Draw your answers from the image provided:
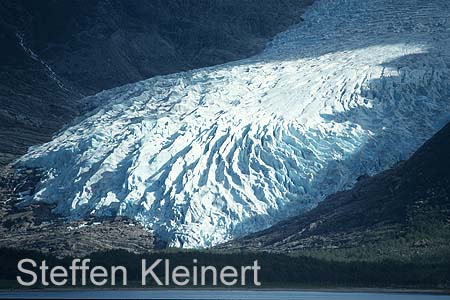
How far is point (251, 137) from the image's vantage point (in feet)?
204

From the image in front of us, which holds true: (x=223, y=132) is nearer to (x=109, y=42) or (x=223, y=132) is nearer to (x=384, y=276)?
(x=384, y=276)

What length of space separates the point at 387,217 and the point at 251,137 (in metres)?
10.0

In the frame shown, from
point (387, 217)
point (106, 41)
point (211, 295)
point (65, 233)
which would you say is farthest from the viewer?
point (106, 41)

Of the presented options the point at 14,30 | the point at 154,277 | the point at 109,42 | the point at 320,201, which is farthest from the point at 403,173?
the point at 14,30

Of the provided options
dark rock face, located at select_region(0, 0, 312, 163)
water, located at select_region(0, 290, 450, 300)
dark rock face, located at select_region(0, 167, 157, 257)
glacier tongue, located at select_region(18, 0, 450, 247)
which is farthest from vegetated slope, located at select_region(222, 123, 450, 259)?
dark rock face, located at select_region(0, 0, 312, 163)

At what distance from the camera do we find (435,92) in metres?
64.3

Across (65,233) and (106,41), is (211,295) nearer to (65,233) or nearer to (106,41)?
(65,233)

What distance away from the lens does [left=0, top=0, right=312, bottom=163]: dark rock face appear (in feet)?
261

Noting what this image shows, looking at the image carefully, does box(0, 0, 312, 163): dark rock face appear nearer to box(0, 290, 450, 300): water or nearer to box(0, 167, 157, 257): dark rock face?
box(0, 167, 157, 257): dark rock face

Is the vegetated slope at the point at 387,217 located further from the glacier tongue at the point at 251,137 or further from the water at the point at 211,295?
the water at the point at 211,295

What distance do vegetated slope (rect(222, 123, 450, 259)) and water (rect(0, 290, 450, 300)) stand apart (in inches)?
171

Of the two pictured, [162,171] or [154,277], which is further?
[162,171]

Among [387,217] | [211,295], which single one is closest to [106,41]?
[387,217]

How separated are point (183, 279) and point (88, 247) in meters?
9.03
